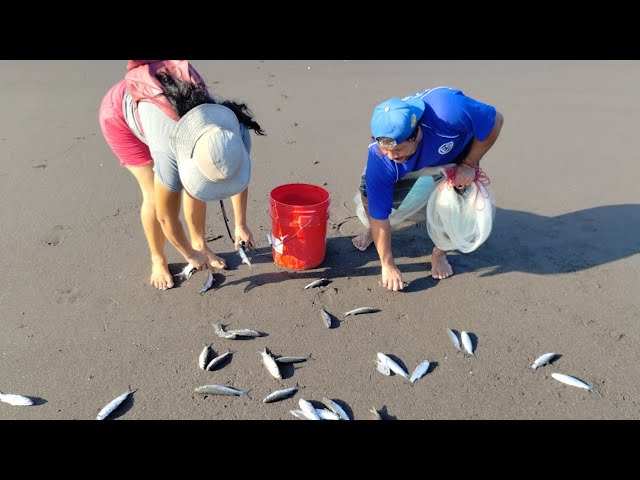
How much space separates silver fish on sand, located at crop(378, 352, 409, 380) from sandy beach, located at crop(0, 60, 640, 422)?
0.07 meters

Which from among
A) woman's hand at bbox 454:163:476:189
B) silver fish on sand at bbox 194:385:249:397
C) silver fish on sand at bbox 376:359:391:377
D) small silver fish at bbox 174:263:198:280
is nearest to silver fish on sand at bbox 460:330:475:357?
silver fish on sand at bbox 376:359:391:377

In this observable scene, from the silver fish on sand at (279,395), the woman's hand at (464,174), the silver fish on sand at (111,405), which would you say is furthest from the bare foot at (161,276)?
the woman's hand at (464,174)

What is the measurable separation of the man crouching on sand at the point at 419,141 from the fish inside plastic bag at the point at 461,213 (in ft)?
0.30

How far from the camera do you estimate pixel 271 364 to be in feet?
11.6

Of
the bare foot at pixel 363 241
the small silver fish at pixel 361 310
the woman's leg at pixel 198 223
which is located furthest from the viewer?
the bare foot at pixel 363 241

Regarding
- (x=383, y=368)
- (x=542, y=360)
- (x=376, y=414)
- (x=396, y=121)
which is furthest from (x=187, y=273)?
(x=542, y=360)

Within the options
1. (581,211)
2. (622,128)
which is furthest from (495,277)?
(622,128)

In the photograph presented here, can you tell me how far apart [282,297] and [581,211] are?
3518mm

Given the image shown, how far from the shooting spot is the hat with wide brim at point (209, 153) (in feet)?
9.60

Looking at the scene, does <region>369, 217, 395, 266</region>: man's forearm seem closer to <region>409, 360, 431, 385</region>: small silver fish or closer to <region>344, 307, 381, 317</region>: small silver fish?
<region>344, 307, 381, 317</region>: small silver fish

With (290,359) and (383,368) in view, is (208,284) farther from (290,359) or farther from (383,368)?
(383,368)

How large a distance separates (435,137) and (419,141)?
0.15 m

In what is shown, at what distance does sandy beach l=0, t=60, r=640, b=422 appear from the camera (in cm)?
335

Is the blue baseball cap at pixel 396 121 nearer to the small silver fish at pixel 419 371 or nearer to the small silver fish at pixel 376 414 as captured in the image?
the small silver fish at pixel 419 371
